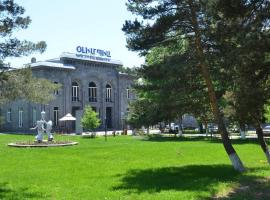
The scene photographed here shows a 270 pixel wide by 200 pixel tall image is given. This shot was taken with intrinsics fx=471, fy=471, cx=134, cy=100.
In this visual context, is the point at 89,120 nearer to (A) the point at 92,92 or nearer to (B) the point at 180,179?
(A) the point at 92,92

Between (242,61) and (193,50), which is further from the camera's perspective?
(193,50)

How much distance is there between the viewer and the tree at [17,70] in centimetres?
1594

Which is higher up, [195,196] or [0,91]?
[0,91]

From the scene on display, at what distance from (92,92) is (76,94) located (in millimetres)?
3500

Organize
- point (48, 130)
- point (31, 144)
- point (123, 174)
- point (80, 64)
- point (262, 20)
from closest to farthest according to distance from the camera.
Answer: point (262, 20) → point (123, 174) → point (31, 144) → point (48, 130) → point (80, 64)

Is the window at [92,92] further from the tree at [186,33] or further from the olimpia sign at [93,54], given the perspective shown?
the tree at [186,33]

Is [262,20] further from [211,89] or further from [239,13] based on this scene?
[211,89]

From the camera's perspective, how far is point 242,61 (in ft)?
48.9

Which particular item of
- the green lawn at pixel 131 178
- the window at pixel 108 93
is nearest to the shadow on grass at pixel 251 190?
the green lawn at pixel 131 178

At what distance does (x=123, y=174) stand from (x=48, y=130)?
21455 millimetres

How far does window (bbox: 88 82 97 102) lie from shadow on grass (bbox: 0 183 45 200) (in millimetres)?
58841

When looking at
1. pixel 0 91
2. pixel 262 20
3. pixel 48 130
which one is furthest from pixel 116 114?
pixel 262 20

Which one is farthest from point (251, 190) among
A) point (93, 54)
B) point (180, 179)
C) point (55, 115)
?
point (93, 54)

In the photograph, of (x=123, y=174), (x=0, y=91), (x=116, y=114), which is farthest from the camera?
(x=116, y=114)
